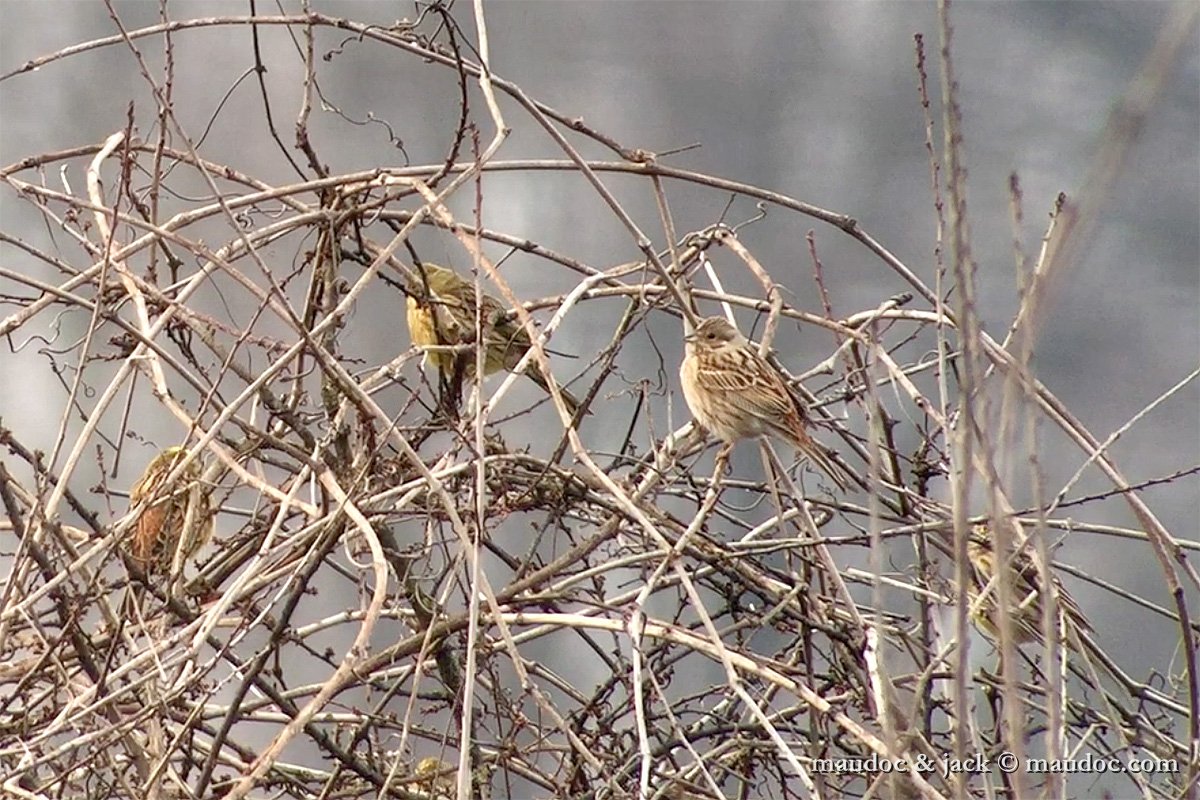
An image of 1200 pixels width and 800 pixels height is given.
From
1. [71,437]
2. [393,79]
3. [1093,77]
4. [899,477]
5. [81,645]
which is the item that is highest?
[393,79]

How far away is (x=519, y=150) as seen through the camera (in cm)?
726

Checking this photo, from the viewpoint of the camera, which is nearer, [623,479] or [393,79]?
[623,479]

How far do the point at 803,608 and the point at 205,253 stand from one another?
5.66 ft

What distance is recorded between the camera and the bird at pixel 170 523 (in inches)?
163

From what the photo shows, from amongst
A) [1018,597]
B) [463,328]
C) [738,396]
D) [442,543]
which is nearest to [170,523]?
[442,543]

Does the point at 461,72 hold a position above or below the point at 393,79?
below

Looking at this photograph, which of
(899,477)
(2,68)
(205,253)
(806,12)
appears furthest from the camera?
(2,68)

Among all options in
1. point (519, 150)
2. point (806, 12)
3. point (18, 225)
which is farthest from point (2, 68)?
point (806, 12)

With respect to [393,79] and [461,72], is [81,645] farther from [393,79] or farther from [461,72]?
[393,79]

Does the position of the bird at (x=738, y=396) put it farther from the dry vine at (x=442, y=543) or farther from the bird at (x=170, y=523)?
the bird at (x=170, y=523)

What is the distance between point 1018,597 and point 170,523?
2.56 m

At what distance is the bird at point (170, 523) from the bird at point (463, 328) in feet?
2.89

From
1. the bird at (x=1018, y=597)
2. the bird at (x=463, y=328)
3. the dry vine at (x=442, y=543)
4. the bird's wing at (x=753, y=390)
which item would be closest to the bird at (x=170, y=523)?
the dry vine at (x=442, y=543)

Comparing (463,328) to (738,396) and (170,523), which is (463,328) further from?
(170,523)
